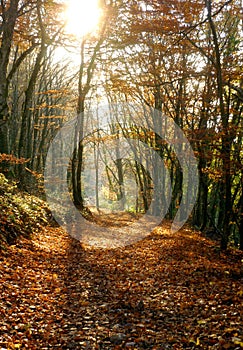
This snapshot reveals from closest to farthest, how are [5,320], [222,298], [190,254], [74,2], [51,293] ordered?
[5,320] → [222,298] → [51,293] → [190,254] → [74,2]

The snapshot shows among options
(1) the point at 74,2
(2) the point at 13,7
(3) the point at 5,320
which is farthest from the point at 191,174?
(3) the point at 5,320

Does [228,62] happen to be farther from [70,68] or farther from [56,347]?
[70,68]

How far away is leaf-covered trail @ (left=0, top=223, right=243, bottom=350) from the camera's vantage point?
480 cm

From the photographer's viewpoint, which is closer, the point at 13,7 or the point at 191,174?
the point at 13,7

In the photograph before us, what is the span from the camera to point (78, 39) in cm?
1791

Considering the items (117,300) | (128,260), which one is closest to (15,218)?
(128,260)

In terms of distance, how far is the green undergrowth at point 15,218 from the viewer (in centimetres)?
892

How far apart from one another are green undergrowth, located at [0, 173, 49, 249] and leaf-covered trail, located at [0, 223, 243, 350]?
1.31ft

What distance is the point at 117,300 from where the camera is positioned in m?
6.59

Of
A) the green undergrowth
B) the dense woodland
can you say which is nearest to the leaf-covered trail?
the dense woodland

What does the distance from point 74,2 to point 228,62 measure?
24.2 ft

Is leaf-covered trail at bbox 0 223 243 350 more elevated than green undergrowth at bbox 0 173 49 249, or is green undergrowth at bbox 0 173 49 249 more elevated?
green undergrowth at bbox 0 173 49 249

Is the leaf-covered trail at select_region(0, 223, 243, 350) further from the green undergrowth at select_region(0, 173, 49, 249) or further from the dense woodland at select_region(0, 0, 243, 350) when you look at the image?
the green undergrowth at select_region(0, 173, 49, 249)

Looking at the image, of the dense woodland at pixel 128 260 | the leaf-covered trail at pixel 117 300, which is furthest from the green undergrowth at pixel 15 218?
the leaf-covered trail at pixel 117 300
